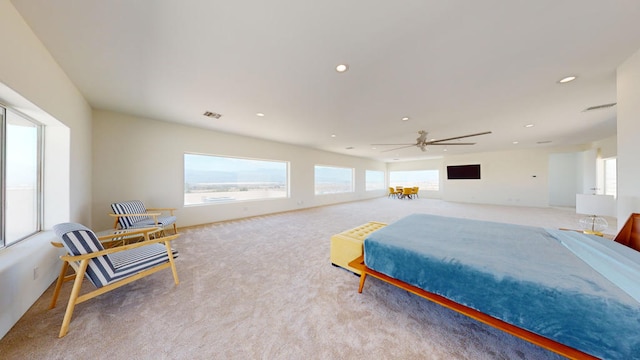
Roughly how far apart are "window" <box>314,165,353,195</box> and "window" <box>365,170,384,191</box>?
1473 millimetres

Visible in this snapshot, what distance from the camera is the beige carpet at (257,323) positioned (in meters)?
1.30

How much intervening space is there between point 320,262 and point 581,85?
14.1 ft

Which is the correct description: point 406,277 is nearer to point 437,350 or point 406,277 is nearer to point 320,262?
point 437,350

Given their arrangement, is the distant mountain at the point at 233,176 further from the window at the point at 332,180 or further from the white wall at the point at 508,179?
the white wall at the point at 508,179

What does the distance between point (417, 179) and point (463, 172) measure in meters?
2.79

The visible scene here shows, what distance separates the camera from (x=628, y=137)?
1979 millimetres

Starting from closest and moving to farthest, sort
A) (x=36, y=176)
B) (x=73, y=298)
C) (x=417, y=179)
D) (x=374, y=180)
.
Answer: (x=73, y=298) → (x=36, y=176) → (x=374, y=180) → (x=417, y=179)

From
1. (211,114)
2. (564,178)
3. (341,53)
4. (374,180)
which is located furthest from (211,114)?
(564,178)

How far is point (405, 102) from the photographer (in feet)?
10.1

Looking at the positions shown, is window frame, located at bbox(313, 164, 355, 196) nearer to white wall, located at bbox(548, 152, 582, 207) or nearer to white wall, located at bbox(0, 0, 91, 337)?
white wall, located at bbox(0, 0, 91, 337)

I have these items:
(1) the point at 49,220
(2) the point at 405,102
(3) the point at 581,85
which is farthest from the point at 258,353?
(3) the point at 581,85

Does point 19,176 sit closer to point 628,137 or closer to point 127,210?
point 127,210

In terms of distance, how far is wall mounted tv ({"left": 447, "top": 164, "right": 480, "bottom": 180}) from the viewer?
27.5 ft

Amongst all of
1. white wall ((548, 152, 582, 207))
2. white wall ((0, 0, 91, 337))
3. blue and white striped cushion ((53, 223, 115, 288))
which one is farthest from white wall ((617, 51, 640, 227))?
white wall ((548, 152, 582, 207))
